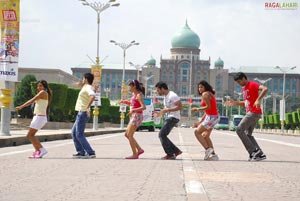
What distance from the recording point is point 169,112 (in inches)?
557

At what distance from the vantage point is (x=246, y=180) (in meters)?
9.62

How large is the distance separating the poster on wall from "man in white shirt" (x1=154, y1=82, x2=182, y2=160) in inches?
312

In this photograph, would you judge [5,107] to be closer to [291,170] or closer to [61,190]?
[291,170]

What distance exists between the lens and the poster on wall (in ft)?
67.2

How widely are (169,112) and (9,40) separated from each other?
8.34 metres

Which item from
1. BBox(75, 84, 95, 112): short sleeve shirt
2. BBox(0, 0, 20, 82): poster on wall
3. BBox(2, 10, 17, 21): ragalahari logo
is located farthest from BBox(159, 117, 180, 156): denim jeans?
BBox(2, 10, 17, 21): ragalahari logo

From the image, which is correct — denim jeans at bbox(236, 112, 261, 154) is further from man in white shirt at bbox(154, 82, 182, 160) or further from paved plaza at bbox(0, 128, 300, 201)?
man in white shirt at bbox(154, 82, 182, 160)

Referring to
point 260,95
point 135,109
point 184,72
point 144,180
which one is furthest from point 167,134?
point 184,72

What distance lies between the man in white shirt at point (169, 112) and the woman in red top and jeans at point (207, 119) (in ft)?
1.59

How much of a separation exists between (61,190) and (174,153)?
6401 millimetres

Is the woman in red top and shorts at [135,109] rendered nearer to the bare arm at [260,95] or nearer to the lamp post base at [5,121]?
the bare arm at [260,95]

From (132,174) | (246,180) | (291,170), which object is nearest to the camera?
(246,180)

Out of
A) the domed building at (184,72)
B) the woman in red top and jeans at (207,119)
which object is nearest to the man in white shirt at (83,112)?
the woman in red top and jeans at (207,119)

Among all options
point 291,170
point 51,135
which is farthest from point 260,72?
point 291,170
